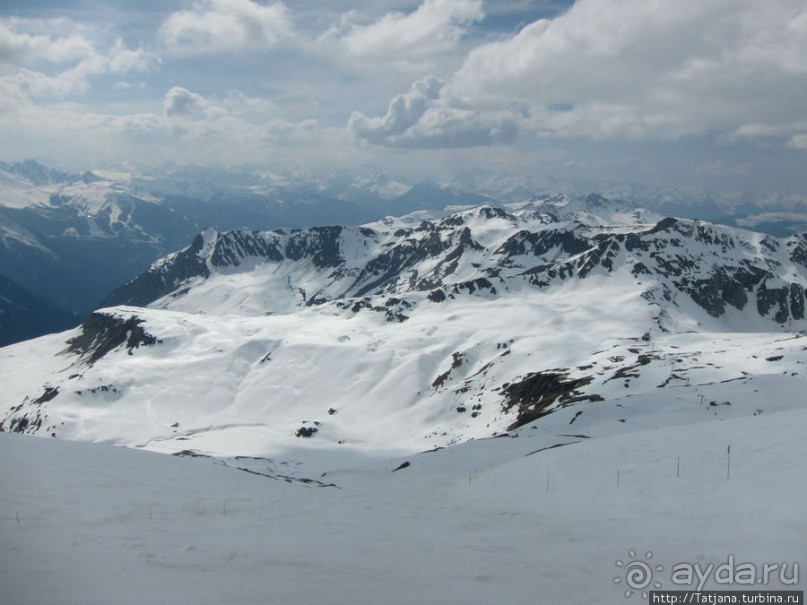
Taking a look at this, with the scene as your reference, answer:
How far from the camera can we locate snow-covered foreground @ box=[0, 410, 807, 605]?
41.3 feet

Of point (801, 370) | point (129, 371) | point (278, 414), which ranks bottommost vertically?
point (278, 414)

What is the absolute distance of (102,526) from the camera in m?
17.3

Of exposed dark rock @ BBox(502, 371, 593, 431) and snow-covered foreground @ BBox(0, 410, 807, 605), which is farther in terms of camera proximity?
exposed dark rock @ BBox(502, 371, 593, 431)

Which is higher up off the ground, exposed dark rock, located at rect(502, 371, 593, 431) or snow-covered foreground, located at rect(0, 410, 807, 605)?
snow-covered foreground, located at rect(0, 410, 807, 605)

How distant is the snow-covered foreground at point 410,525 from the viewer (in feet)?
41.3

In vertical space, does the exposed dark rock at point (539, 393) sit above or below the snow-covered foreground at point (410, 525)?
below

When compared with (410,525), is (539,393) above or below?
below

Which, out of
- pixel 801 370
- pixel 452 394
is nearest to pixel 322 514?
pixel 801 370

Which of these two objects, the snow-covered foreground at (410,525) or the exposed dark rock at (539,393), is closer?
the snow-covered foreground at (410,525)

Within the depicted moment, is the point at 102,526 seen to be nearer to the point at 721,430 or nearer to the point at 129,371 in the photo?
the point at 721,430

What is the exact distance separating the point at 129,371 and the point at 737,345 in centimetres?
17239

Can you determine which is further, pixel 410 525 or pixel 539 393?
pixel 539 393

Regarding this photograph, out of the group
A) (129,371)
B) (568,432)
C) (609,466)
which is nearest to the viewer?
(609,466)

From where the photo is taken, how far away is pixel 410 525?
19469 mm
